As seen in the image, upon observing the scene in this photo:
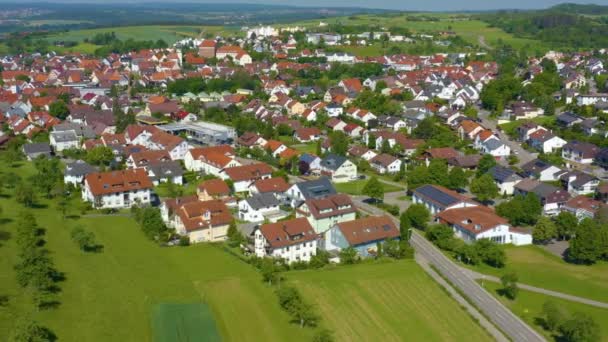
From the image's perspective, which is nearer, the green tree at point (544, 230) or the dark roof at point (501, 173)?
the green tree at point (544, 230)

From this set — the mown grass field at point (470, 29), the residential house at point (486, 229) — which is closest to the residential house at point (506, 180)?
the residential house at point (486, 229)

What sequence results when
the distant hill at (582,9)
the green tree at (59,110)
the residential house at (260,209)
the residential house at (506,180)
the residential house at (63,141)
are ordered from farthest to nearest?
the distant hill at (582,9)
the green tree at (59,110)
the residential house at (63,141)
the residential house at (506,180)
the residential house at (260,209)

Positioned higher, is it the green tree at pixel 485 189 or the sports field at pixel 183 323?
the green tree at pixel 485 189

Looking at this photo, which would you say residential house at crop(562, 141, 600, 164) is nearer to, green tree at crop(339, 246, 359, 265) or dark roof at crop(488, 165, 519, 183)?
dark roof at crop(488, 165, 519, 183)

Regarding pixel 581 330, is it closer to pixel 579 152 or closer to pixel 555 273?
pixel 555 273

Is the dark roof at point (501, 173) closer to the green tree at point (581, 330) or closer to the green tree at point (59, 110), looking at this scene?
the green tree at point (581, 330)

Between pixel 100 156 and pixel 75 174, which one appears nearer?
pixel 75 174

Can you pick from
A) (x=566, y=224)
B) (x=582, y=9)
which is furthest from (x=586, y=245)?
(x=582, y=9)
